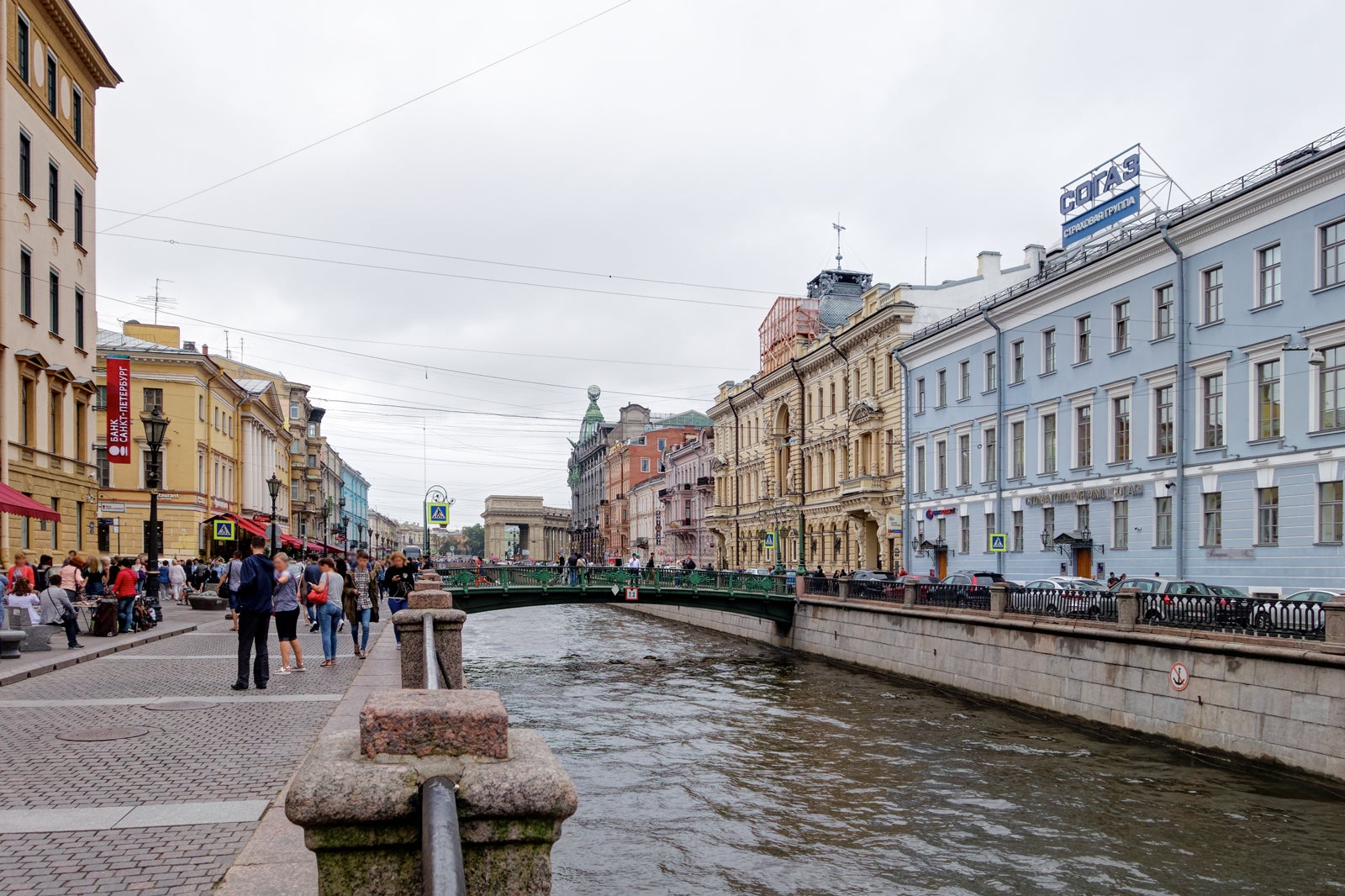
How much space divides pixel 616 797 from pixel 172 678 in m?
6.09

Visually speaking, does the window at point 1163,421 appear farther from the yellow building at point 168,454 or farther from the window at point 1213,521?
the yellow building at point 168,454

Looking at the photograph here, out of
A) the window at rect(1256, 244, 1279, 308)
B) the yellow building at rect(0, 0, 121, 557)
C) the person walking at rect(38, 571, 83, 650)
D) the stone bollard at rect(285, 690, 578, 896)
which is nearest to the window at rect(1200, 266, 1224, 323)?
the window at rect(1256, 244, 1279, 308)

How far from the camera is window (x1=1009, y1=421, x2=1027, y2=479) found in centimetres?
3697

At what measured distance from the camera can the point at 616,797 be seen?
1487cm

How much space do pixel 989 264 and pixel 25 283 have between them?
37.3 meters

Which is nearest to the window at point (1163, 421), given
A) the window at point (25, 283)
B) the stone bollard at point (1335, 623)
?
the stone bollard at point (1335, 623)

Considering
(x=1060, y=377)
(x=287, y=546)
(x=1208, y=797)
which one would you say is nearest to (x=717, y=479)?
(x=287, y=546)

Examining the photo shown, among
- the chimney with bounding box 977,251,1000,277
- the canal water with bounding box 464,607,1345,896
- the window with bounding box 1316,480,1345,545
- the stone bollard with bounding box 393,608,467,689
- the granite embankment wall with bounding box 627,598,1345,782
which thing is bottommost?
the canal water with bounding box 464,607,1345,896

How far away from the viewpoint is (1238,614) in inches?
698

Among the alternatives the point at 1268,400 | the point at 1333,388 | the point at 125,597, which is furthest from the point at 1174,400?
the point at 125,597

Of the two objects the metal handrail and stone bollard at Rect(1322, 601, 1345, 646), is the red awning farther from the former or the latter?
stone bollard at Rect(1322, 601, 1345, 646)

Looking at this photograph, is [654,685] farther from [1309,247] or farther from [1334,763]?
[1309,247]

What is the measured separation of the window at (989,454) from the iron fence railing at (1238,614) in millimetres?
18759

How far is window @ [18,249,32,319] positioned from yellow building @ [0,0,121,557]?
3 centimetres
